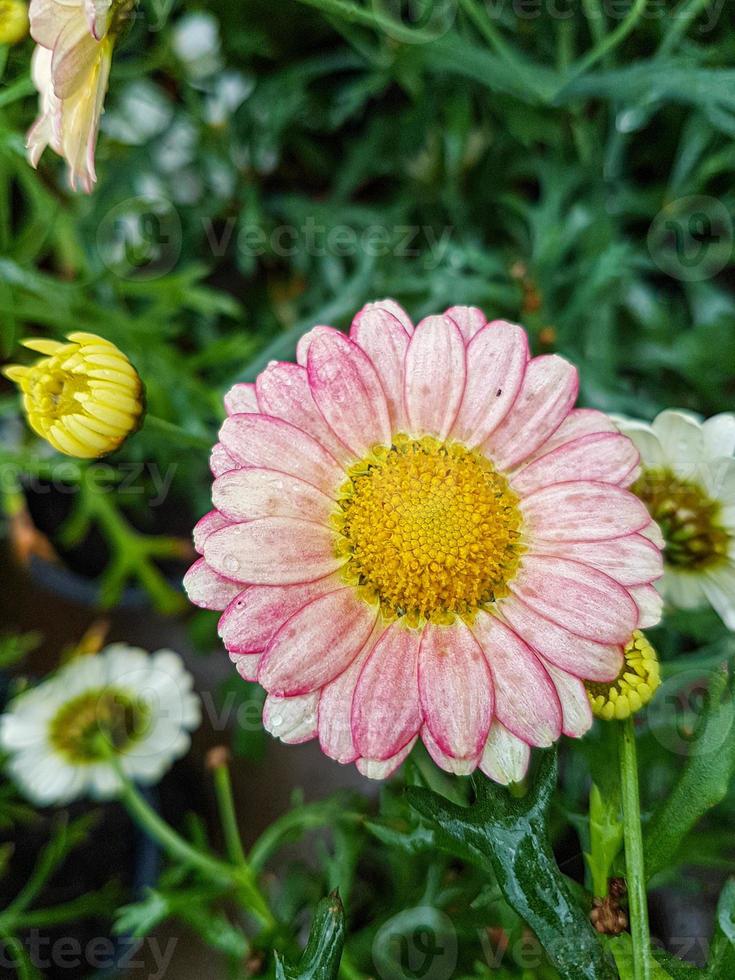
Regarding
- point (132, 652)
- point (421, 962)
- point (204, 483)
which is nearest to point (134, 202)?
point (204, 483)

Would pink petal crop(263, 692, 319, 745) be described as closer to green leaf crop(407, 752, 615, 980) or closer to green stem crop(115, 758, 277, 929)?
green leaf crop(407, 752, 615, 980)

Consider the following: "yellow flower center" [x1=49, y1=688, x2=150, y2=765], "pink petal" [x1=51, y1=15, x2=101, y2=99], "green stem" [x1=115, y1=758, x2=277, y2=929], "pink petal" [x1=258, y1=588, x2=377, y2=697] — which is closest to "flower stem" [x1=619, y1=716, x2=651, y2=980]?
"pink petal" [x1=258, y1=588, x2=377, y2=697]

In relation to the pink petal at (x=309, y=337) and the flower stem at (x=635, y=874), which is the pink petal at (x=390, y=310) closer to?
the pink petal at (x=309, y=337)

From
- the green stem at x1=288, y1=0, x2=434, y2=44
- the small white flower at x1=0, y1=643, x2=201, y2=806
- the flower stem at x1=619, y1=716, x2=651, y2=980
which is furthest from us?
the small white flower at x1=0, y1=643, x2=201, y2=806

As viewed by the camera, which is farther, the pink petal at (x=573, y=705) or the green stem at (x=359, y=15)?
the green stem at (x=359, y=15)

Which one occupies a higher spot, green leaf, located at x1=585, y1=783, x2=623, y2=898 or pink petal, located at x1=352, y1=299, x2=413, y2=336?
pink petal, located at x1=352, y1=299, x2=413, y2=336

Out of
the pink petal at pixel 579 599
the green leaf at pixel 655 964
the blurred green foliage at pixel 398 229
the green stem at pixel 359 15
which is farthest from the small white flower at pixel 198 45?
the green leaf at pixel 655 964

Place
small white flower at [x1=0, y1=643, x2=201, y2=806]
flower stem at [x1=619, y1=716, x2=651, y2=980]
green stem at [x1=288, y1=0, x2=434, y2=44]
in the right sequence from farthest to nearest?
small white flower at [x1=0, y1=643, x2=201, y2=806], green stem at [x1=288, y1=0, x2=434, y2=44], flower stem at [x1=619, y1=716, x2=651, y2=980]

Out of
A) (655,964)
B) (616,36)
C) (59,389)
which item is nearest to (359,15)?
(616,36)

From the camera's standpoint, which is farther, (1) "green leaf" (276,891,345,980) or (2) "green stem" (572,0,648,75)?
(2) "green stem" (572,0,648,75)
